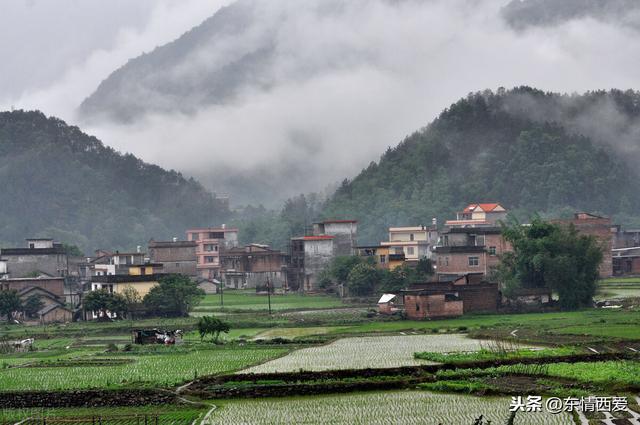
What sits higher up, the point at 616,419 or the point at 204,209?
the point at 204,209

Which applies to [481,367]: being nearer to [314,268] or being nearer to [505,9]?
[314,268]

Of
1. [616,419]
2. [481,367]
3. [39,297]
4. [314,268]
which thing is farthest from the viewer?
[314,268]

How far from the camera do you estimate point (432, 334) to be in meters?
47.0

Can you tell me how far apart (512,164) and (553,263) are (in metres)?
59.8

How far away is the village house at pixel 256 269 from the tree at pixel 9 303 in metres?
23.3

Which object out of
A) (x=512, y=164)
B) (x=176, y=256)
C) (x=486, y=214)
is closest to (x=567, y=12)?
(x=512, y=164)

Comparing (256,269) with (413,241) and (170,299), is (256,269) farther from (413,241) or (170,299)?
(170,299)

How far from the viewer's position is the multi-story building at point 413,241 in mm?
84938

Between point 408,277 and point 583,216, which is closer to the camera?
point 408,277

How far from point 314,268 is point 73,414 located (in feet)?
157

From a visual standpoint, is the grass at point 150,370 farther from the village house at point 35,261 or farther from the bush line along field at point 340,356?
the village house at point 35,261

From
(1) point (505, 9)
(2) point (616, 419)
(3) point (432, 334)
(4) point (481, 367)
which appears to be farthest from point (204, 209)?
(2) point (616, 419)

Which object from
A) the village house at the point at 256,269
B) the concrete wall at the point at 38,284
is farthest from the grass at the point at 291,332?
the village house at the point at 256,269

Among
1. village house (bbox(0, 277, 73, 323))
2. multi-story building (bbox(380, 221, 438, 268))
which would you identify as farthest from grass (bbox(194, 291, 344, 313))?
multi-story building (bbox(380, 221, 438, 268))
